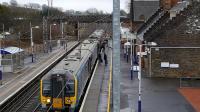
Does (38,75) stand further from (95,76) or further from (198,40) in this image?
(198,40)

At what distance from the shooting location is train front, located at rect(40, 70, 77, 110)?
18625 mm

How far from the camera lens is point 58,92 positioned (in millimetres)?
18656

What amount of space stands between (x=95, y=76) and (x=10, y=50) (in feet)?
26.1

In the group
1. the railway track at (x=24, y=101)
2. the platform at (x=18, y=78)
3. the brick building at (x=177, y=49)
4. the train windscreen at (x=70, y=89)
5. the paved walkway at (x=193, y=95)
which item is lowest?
the railway track at (x=24, y=101)

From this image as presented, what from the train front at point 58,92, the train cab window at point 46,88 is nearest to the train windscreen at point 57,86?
the train front at point 58,92

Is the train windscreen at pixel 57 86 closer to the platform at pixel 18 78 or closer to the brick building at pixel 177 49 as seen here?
the platform at pixel 18 78

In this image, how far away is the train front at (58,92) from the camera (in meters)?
18.6

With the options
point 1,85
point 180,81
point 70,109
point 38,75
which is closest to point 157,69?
point 180,81

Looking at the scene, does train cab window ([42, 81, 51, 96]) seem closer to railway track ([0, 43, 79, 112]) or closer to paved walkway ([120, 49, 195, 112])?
railway track ([0, 43, 79, 112])

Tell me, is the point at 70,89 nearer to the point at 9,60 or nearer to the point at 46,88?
the point at 46,88

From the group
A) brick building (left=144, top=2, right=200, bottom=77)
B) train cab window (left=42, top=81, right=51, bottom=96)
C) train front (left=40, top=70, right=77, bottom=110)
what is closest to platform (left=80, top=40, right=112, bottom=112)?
train front (left=40, top=70, right=77, bottom=110)

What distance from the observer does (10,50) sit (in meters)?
36.0

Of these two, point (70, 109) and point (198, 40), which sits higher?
point (198, 40)

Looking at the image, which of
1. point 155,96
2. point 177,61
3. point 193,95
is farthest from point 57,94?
point 177,61
